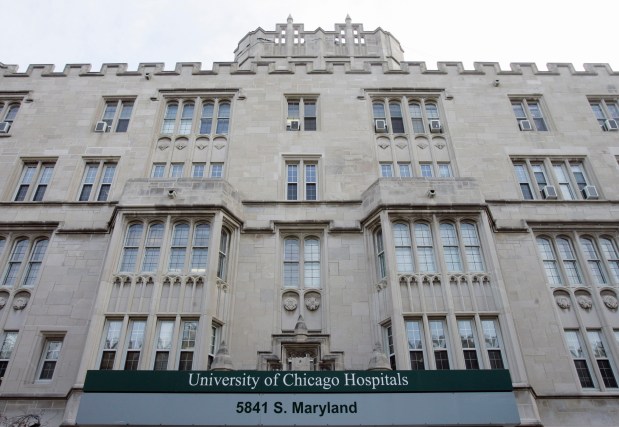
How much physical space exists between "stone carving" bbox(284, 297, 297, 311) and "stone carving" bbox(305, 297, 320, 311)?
427mm

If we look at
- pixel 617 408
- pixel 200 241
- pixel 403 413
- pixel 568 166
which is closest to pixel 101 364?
pixel 200 241

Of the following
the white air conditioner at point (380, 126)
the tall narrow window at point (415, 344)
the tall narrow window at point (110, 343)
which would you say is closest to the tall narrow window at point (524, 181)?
the white air conditioner at point (380, 126)

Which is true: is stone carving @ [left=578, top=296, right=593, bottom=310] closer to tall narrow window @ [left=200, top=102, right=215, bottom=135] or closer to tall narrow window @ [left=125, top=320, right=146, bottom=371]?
tall narrow window @ [left=125, top=320, right=146, bottom=371]

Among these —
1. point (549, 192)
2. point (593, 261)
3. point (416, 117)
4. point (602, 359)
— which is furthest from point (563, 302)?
point (416, 117)

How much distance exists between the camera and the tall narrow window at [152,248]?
16891mm

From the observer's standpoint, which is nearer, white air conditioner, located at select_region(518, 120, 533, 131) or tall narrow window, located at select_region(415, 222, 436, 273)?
tall narrow window, located at select_region(415, 222, 436, 273)

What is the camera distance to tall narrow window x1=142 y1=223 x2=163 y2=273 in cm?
1689

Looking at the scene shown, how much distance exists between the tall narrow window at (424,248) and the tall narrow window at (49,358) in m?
12.8

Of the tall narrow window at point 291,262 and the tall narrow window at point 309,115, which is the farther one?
the tall narrow window at point 309,115

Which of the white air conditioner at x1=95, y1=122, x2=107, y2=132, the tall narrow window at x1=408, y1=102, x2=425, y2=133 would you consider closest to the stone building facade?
the tall narrow window at x1=408, y1=102, x2=425, y2=133

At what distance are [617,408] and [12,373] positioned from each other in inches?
760

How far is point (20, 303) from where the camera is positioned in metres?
17.3

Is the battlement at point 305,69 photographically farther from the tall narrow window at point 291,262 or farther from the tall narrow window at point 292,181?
the tall narrow window at point 291,262

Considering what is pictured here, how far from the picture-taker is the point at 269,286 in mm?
17500
